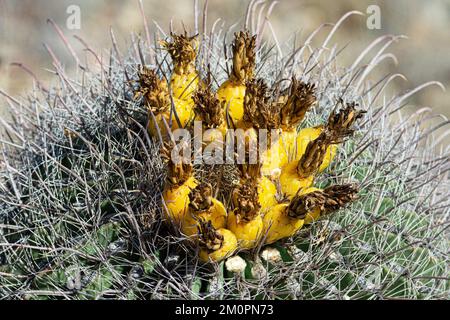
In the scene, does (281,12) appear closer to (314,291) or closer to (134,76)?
(134,76)

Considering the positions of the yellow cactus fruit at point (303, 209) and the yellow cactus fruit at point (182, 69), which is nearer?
the yellow cactus fruit at point (303, 209)

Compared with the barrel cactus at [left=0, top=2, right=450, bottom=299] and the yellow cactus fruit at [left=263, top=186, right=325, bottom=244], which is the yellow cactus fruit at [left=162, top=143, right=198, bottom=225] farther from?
the yellow cactus fruit at [left=263, top=186, right=325, bottom=244]

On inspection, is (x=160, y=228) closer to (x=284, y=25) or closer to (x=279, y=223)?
(x=279, y=223)

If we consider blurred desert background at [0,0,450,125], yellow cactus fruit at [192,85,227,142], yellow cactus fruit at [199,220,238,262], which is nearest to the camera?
yellow cactus fruit at [199,220,238,262]

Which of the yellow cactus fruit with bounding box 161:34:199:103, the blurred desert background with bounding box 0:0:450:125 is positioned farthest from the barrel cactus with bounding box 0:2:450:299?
the blurred desert background with bounding box 0:0:450:125

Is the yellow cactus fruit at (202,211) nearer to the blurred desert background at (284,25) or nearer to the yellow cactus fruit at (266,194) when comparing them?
the yellow cactus fruit at (266,194)

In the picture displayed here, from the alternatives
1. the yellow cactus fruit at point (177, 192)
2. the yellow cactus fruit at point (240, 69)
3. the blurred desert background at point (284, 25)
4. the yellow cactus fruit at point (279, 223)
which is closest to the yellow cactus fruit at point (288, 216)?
the yellow cactus fruit at point (279, 223)

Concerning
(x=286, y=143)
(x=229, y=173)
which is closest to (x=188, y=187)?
(x=229, y=173)

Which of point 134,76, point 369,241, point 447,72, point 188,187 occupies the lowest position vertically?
point 447,72
